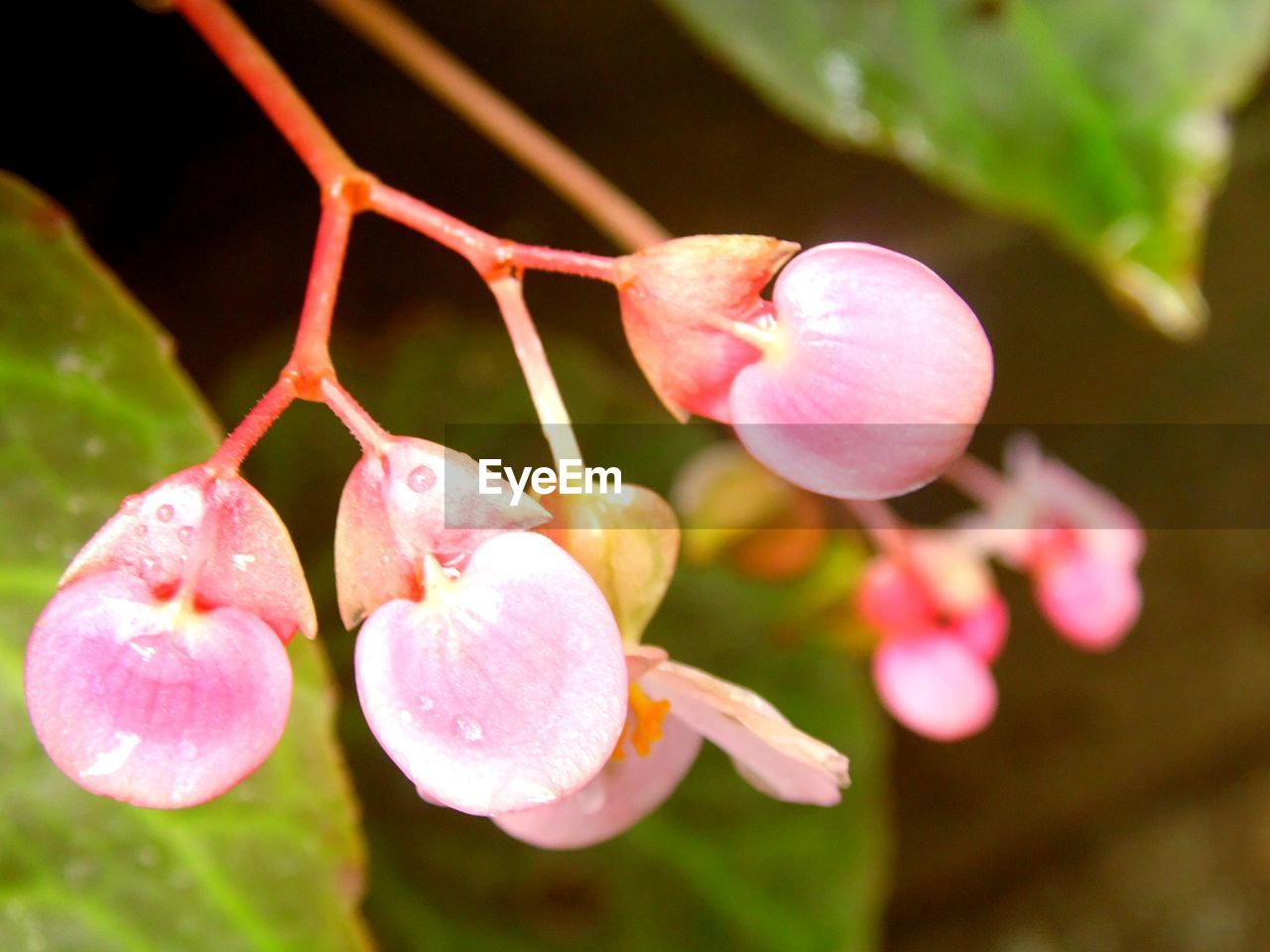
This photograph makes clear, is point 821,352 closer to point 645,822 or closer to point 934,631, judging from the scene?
point 934,631

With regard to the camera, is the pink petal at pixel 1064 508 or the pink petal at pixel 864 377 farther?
the pink petal at pixel 1064 508

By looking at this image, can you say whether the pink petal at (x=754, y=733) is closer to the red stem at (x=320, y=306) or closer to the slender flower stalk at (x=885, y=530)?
the red stem at (x=320, y=306)

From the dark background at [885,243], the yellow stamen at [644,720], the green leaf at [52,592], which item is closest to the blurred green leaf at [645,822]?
the dark background at [885,243]

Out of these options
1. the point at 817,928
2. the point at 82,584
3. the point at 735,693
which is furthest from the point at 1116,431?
the point at 82,584

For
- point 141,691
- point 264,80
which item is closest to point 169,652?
point 141,691

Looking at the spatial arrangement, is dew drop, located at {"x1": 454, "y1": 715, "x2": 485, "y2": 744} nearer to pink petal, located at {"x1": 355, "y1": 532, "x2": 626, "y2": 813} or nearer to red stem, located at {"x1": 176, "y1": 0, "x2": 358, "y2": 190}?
pink petal, located at {"x1": 355, "y1": 532, "x2": 626, "y2": 813}

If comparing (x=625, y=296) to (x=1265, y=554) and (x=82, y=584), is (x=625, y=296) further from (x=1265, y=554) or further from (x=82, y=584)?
(x=1265, y=554)

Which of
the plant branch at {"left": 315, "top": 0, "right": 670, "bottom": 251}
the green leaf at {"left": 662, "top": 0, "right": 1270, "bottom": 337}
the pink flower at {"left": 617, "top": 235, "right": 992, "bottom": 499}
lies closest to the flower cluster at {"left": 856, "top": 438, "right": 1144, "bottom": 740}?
the green leaf at {"left": 662, "top": 0, "right": 1270, "bottom": 337}
